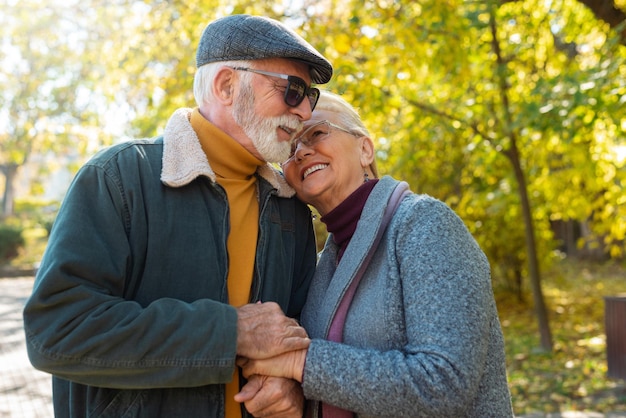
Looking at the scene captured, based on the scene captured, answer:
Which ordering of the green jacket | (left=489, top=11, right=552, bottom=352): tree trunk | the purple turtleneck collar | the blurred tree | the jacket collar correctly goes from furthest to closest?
the blurred tree, (left=489, top=11, right=552, bottom=352): tree trunk, the purple turtleneck collar, the jacket collar, the green jacket

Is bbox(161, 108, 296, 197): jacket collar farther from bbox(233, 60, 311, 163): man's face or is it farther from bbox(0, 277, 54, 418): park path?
bbox(0, 277, 54, 418): park path

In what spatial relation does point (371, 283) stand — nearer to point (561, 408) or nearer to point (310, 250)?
point (310, 250)

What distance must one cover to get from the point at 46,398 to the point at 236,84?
5.74 meters

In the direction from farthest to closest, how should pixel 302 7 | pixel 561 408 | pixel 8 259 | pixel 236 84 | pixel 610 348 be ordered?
1. pixel 8 259
2. pixel 302 7
3. pixel 610 348
4. pixel 561 408
5. pixel 236 84

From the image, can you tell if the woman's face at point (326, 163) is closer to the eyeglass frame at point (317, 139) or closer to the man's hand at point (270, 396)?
the eyeglass frame at point (317, 139)

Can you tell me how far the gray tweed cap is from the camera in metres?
2.05

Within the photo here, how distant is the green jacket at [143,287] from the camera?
1657 millimetres

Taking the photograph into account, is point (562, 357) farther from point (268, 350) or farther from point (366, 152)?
point (268, 350)

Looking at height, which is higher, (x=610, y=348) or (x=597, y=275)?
(x=610, y=348)

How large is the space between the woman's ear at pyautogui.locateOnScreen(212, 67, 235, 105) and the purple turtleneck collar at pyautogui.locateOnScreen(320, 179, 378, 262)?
55 cm

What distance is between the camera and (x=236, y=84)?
2.11 m

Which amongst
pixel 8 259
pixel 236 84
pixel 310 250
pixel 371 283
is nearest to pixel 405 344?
pixel 371 283

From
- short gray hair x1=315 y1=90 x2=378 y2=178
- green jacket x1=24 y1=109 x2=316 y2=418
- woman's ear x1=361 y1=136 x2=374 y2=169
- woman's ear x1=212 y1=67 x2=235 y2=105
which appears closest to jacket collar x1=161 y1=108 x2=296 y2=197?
green jacket x1=24 y1=109 x2=316 y2=418

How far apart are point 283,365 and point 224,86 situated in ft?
3.08
